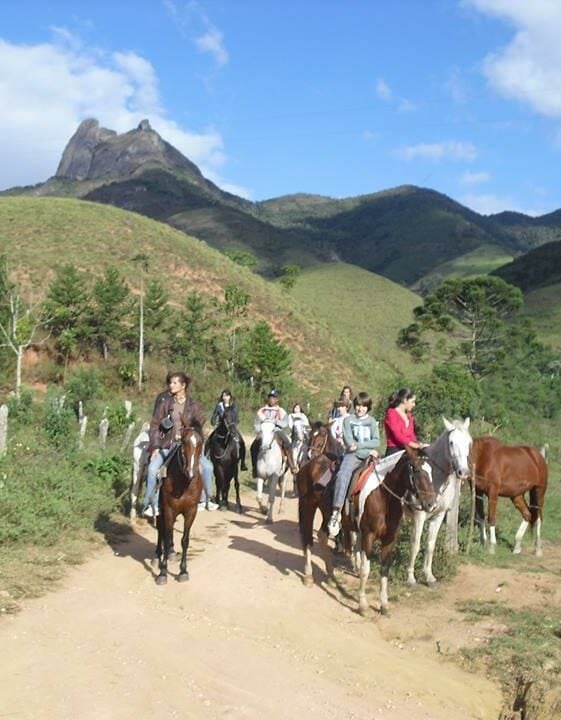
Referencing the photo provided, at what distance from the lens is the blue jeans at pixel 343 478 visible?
8078 mm

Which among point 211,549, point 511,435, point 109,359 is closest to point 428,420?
point 511,435

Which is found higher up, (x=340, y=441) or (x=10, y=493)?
(x=340, y=441)

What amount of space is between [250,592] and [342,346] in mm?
44688

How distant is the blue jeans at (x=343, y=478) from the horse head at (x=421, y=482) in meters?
0.91

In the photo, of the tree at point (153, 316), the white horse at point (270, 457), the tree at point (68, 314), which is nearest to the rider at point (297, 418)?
the white horse at point (270, 457)

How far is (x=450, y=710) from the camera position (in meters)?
5.64

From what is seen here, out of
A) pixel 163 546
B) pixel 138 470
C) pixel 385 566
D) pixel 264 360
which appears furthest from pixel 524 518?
pixel 264 360

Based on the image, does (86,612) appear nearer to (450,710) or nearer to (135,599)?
(135,599)

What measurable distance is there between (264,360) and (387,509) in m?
30.6

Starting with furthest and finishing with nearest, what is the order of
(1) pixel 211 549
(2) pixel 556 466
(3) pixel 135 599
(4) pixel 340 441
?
(2) pixel 556 466 < (4) pixel 340 441 < (1) pixel 211 549 < (3) pixel 135 599

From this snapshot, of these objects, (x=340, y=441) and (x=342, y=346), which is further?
(x=342, y=346)

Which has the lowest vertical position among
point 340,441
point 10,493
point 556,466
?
point 556,466

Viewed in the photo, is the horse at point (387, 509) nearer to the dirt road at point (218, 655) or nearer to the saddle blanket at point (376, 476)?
the saddle blanket at point (376, 476)

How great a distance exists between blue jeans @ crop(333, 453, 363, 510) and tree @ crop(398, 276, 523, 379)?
32.7 meters
